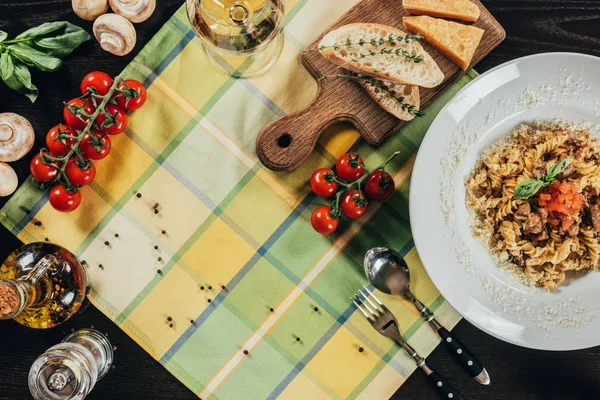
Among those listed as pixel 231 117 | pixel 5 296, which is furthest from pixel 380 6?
pixel 5 296

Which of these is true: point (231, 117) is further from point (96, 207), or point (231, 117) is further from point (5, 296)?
point (5, 296)

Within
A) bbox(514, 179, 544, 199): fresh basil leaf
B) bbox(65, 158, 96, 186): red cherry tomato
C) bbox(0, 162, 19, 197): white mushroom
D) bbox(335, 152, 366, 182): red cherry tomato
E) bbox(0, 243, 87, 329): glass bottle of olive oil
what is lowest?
bbox(0, 243, 87, 329): glass bottle of olive oil

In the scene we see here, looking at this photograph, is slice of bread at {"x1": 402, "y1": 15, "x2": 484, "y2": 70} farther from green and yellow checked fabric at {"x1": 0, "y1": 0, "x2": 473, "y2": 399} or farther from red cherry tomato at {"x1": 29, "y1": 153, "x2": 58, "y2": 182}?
red cherry tomato at {"x1": 29, "y1": 153, "x2": 58, "y2": 182}

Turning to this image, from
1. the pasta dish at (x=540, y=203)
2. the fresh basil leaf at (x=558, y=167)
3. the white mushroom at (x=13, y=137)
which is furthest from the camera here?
the white mushroom at (x=13, y=137)

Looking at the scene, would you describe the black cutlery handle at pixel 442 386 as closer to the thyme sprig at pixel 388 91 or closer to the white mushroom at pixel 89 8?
the thyme sprig at pixel 388 91

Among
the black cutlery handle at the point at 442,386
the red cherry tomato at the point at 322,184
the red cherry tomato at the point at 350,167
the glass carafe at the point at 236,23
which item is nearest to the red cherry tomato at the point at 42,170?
the glass carafe at the point at 236,23

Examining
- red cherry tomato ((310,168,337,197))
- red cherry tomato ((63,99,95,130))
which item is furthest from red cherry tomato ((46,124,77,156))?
red cherry tomato ((310,168,337,197))
